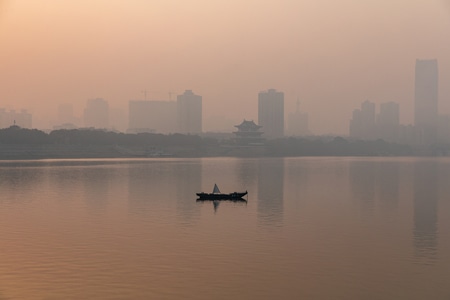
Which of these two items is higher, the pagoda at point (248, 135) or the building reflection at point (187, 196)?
the pagoda at point (248, 135)

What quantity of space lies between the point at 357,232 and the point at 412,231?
2.51m

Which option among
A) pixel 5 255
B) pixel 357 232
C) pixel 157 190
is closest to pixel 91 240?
pixel 5 255

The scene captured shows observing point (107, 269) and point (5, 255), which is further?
point (5, 255)

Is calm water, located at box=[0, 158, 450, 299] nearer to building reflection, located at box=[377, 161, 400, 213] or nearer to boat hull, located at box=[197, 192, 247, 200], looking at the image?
building reflection, located at box=[377, 161, 400, 213]

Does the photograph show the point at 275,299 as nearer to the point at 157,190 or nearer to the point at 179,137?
the point at 157,190

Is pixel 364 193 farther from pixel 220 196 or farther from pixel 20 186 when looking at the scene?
pixel 20 186

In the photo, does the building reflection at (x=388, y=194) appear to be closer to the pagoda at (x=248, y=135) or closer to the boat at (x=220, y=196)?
the boat at (x=220, y=196)

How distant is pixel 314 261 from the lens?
1991cm

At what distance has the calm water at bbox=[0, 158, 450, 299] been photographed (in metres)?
16.7

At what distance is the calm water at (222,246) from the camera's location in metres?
16.7

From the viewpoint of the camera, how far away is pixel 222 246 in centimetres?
2230

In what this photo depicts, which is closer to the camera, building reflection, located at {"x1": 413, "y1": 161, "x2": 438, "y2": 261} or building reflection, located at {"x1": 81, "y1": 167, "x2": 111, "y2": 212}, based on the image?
building reflection, located at {"x1": 413, "y1": 161, "x2": 438, "y2": 261}

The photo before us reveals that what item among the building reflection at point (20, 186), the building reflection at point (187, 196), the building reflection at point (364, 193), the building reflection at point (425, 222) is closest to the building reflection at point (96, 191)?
the building reflection at point (20, 186)

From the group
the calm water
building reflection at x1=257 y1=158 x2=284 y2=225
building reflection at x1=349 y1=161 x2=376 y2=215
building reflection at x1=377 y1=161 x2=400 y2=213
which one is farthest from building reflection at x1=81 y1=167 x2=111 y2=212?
building reflection at x1=377 y1=161 x2=400 y2=213
